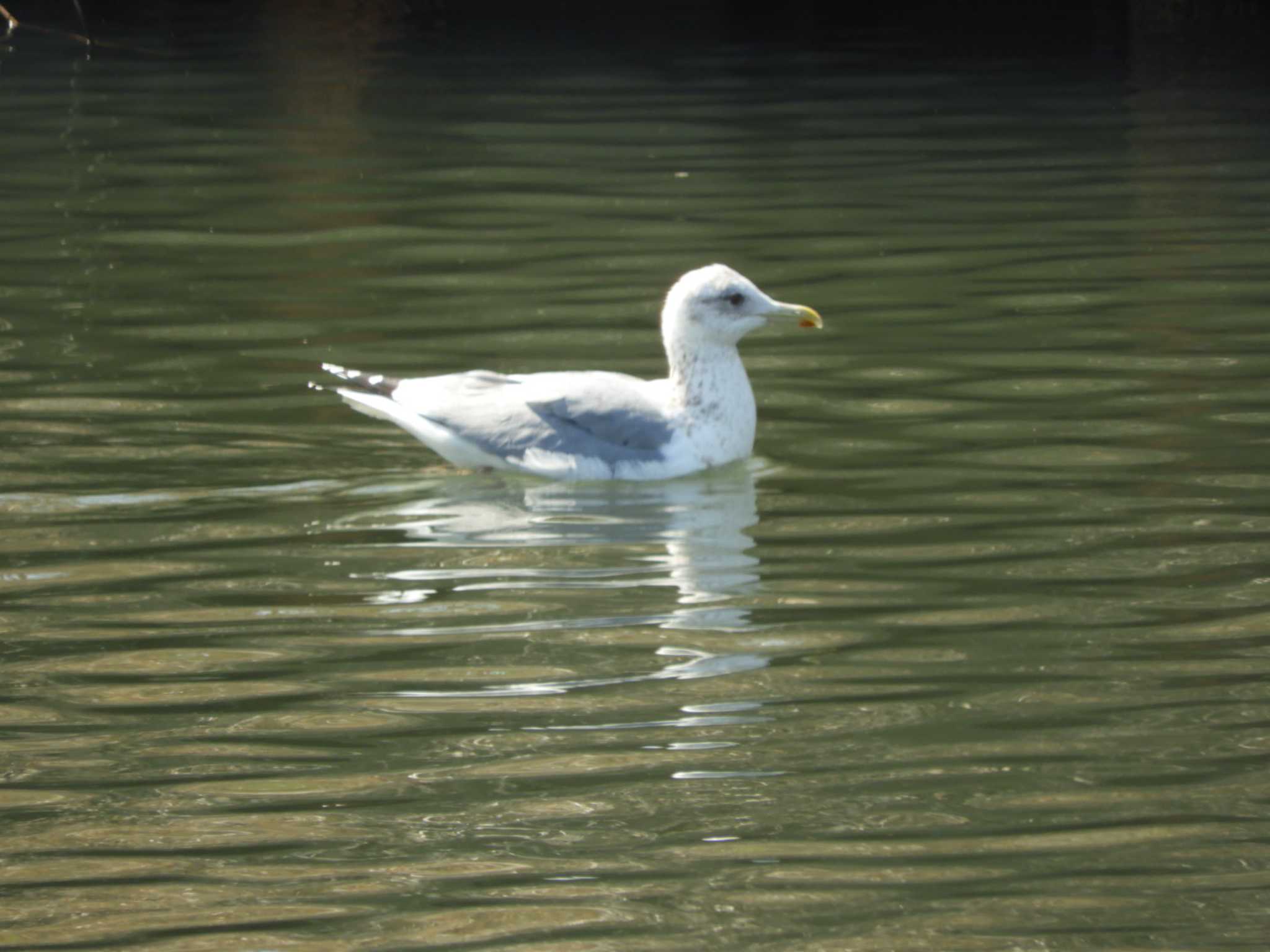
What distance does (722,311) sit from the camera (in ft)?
28.8

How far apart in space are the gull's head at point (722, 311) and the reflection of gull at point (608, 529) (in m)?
0.53

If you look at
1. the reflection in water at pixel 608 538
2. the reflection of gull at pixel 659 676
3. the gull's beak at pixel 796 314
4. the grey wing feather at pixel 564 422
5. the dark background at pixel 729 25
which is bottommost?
the reflection of gull at pixel 659 676

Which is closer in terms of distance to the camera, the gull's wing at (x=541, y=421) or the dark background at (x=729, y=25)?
the gull's wing at (x=541, y=421)

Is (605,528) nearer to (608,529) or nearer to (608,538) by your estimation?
(608,529)

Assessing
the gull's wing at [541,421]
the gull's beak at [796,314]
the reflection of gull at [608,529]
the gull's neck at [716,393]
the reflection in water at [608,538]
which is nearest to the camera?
the reflection in water at [608,538]

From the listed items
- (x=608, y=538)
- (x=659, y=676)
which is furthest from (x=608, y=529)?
(x=659, y=676)

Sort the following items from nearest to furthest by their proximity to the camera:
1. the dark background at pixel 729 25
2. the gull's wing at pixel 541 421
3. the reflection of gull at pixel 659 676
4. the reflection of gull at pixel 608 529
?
the reflection of gull at pixel 659 676, the reflection of gull at pixel 608 529, the gull's wing at pixel 541 421, the dark background at pixel 729 25

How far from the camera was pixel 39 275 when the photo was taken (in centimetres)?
1174

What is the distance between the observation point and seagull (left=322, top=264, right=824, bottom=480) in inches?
332

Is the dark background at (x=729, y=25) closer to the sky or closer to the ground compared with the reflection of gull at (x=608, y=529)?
closer to the sky

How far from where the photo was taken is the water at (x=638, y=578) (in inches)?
197

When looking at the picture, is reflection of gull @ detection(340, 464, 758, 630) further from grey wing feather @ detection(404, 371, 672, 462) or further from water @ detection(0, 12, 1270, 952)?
grey wing feather @ detection(404, 371, 672, 462)

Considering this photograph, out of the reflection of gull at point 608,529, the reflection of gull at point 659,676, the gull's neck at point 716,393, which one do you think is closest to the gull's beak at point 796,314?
the gull's neck at point 716,393

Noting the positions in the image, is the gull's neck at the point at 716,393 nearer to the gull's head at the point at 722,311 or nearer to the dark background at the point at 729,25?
the gull's head at the point at 722,311
